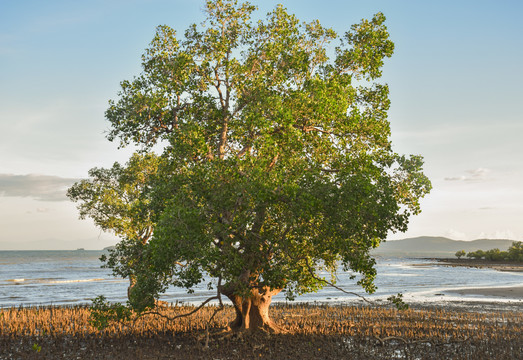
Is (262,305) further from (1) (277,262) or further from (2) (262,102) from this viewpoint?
(2) (262,102)

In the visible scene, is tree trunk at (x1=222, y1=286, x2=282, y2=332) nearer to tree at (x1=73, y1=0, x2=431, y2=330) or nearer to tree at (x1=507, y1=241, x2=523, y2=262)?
tree at (x1=73, y1=0, x2=431, y2=330)

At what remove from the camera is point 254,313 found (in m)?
20.8

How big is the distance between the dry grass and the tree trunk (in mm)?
639

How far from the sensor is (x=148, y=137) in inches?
817

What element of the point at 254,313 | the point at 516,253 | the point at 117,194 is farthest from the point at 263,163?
the point at 516,253

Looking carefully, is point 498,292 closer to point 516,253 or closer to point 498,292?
point 498,292

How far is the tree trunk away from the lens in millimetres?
20500

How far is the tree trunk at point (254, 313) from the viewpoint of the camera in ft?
67.3

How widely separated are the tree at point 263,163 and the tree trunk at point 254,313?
60mm

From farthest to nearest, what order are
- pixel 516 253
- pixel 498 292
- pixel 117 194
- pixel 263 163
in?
1. pixel 516 253
2. pixel 498 292
3. pixel 117 194
4. pixel 263 163

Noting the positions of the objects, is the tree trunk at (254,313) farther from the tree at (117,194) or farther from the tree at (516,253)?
the tree at (516,253)

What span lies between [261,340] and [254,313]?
1552 millimetres

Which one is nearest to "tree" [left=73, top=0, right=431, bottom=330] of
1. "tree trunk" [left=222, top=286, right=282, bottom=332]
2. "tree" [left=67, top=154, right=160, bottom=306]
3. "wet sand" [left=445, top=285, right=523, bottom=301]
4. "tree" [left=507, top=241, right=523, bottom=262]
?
"tree trunk" [left=222, top=286, right=282, bottom=332]

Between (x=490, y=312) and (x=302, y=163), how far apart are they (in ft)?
71.3
